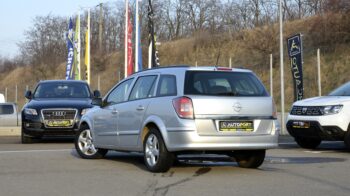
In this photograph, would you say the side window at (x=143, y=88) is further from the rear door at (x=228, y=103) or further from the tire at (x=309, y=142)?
the tire at (x=309, y=142)

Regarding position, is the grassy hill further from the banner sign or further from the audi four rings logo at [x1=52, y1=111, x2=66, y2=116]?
the audi four rings logo at [x1=52, y1=111, x2=66, y2=116]

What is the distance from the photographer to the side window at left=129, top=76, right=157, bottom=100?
10.5 m

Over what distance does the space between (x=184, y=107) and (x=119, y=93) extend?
2.47 m

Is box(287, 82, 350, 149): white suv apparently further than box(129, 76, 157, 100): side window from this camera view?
Yes

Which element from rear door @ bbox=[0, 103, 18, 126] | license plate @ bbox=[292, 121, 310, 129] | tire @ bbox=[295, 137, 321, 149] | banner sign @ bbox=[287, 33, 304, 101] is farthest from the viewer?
rear door @ bbox=[0, 103, 18, 126]

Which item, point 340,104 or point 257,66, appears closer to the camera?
point 340,104

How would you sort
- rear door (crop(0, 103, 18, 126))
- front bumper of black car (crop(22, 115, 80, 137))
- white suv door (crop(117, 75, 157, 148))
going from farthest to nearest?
rear door (crop(0, 103, 18, 126)) → front bumper of black car (crop(22, 115, 80, 137)) → white suv door (crop(117, 75, 157, 148))

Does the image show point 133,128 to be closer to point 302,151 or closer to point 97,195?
point 97,195

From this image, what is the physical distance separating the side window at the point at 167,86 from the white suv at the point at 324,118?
4.86 meters

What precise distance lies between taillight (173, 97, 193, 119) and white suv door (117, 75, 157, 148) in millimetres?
917

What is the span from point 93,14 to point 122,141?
66812 mm

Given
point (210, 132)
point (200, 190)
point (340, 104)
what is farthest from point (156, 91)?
point (340, 104)

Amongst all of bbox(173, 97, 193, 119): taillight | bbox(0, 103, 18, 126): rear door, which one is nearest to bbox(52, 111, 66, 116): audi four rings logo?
bbox(173, 97, 193, 119): taillight

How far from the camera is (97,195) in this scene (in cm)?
778
